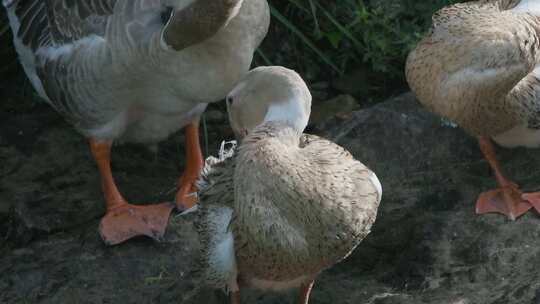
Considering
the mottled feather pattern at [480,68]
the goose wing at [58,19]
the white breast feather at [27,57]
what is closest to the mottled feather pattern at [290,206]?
the mottled feather pattern at [480,68]

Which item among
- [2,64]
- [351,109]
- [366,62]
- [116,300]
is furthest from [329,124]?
[2,64]

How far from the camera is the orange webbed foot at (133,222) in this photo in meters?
5.02

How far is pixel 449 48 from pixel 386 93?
1.61 meters

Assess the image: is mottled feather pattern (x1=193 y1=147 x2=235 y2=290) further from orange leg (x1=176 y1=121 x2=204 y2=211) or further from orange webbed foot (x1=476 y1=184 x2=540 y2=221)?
orange webbed foot (x1=476 y1=184 x2=540 y2=221)

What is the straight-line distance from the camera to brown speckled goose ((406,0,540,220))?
4668mm

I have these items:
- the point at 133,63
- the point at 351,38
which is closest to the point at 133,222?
the point at 133,63

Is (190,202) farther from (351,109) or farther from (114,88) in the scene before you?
(351,109)

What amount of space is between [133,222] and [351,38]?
2015mm

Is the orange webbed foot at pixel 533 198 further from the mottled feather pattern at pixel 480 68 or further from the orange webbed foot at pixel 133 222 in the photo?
the orange webbed foot at pixel 133 222

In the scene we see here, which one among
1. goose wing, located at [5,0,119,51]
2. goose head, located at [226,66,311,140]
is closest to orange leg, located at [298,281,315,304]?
goose head, located at [226,66,311,140]

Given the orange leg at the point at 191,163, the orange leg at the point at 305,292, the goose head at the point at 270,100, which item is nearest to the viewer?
the goose head at the point at 270,100

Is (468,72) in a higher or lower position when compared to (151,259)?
higher

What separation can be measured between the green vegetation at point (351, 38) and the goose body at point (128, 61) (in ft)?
4.20

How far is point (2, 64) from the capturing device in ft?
21.4
